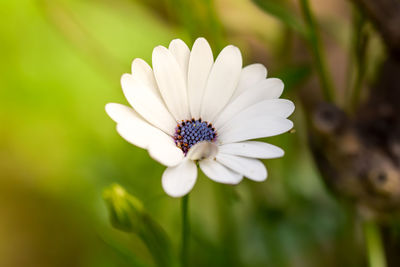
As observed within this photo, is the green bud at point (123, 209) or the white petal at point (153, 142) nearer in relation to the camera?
the white petal at point (153, 142)

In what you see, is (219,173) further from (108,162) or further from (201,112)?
(108,162)

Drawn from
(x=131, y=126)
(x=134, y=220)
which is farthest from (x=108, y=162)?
(x=131, y=126)

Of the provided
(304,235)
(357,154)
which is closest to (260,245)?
(304,235)

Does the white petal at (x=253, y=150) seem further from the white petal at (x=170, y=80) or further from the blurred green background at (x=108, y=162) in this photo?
the blurred green background at (x=108, y=162)

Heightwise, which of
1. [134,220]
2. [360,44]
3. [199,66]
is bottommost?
[134,220]

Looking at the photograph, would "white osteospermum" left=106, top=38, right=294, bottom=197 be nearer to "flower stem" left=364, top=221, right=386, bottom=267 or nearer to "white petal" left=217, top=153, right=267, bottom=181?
"white petal" left=217, top=153, right=267, bottom=181

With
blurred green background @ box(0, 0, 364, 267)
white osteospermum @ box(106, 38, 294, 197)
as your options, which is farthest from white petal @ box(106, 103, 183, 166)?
blurred green background @ box(0, 0, 364, 267)

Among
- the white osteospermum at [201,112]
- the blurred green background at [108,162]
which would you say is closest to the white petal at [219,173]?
the white osteospermum at [201,112]
